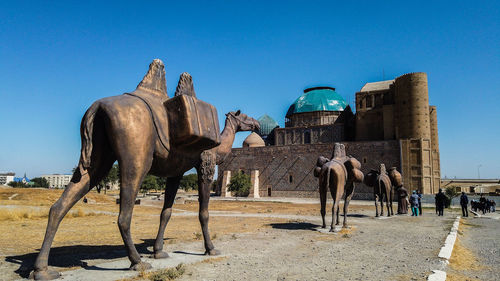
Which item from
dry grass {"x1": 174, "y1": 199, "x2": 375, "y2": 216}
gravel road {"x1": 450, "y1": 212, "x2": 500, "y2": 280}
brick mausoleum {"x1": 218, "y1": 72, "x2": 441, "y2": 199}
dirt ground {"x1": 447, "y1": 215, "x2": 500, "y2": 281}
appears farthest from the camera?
brick mausoleum {"x1": 218, "y1": 72, "x2": 441, "y2": 199}

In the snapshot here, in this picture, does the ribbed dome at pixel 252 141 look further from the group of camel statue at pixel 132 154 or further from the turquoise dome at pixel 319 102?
the group of camel statue at pixel 132 154

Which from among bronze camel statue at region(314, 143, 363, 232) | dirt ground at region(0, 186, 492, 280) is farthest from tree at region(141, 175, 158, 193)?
bronze camel statue at region(314, 143, 363, 232)

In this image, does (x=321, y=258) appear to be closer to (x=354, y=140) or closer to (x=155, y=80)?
(x=155, y=80)

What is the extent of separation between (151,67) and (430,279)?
558 cm

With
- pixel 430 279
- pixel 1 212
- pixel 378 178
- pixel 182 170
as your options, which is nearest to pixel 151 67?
pixel 182 170

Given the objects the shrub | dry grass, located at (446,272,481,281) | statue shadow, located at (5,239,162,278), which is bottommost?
dry grass, located at (446,272,481,281)

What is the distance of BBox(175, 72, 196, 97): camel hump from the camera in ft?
20.4

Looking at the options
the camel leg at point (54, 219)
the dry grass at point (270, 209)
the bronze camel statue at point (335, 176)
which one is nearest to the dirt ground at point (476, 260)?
the bronze camel statue at point (335, 176)

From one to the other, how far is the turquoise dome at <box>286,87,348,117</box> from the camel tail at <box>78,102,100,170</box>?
51348 mm

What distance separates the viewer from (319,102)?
55.1m

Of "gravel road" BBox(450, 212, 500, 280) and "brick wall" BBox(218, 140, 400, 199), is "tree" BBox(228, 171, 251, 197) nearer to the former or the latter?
"brick wall" BBox(218, 140, 400, 199)

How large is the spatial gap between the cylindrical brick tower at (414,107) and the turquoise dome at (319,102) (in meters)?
13.2

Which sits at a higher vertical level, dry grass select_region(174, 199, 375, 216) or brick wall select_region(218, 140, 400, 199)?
brick wall select_region(218, 140, 400, 199)

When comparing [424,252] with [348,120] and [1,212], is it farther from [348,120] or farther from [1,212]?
[348,120]
